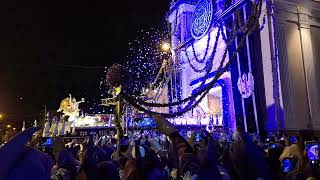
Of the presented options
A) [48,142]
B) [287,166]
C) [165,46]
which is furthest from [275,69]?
[165,46]

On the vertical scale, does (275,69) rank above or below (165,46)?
below

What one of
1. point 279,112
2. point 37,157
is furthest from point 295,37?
point 37,157

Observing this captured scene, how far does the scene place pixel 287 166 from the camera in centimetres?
A: 688

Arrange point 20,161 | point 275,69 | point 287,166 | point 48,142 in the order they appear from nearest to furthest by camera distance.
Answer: point 20,161 → point 287,166 → point 48,142 → point 275,69

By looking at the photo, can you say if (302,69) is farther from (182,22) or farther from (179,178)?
→ (179,178)

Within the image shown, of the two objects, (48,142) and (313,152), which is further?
(48,142)

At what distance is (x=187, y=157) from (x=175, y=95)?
25.5 m

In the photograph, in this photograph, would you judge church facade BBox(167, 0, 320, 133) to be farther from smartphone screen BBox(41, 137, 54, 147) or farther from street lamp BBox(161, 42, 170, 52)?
smartphone screen BBox(41, 137, 54, 147)

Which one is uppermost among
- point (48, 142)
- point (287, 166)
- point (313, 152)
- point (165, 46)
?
point (165, 46)

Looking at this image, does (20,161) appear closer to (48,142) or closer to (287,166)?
(287,166)

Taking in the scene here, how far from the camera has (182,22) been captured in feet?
93.0

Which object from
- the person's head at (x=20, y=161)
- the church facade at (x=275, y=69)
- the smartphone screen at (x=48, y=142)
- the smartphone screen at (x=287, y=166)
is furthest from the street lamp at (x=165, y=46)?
the person's head at (x=20, y=161)

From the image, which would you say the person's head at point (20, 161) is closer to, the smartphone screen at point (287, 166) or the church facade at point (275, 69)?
the smartphone screen at point (287, 166)

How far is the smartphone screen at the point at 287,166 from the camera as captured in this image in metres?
6.82
